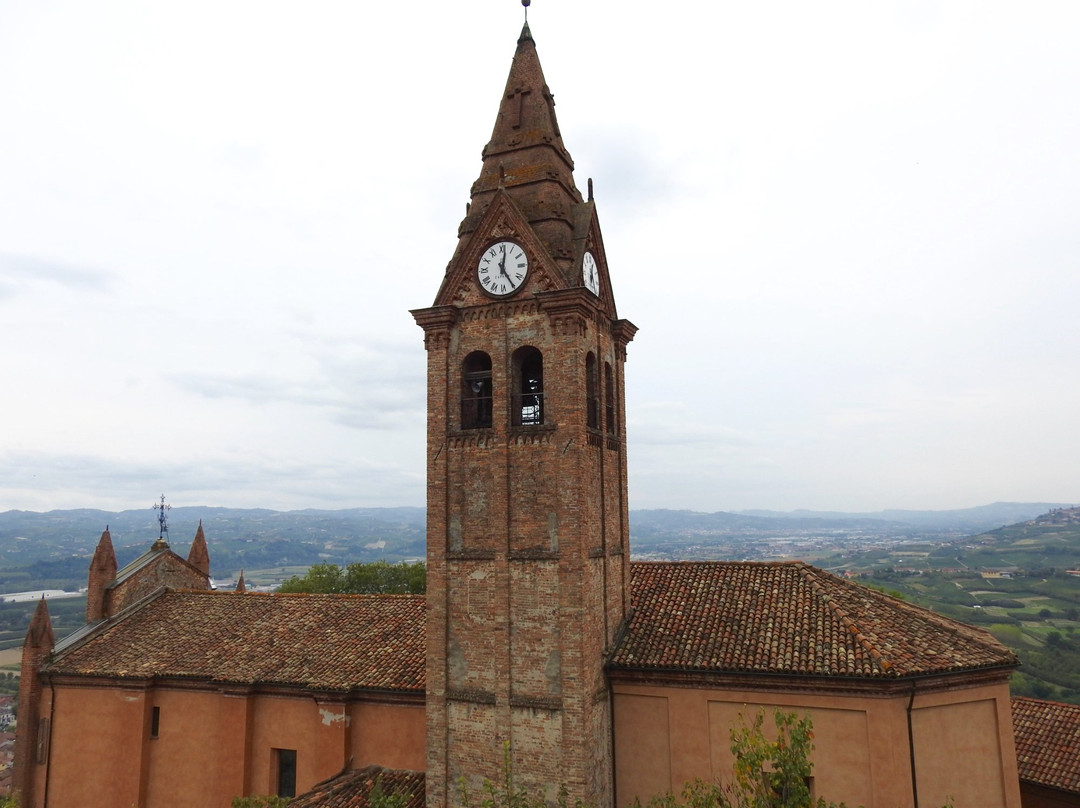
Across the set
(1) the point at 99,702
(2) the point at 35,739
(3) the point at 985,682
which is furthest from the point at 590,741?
(2) the point at 35,739

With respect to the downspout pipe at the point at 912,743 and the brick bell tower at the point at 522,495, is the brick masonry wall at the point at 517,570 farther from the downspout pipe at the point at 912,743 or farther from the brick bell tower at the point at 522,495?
the downspout pipe at the point at 912,743

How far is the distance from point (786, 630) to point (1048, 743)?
446 inches

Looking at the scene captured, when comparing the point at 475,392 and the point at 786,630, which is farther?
the point at 475,392

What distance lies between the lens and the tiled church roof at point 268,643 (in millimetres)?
21953

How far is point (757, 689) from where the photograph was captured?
709 inches

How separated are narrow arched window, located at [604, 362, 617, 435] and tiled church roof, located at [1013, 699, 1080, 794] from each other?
48.6 ft

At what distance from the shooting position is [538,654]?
18219 millimetres

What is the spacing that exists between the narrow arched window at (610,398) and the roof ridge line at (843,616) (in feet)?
22.7

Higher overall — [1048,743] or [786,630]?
[786,630]

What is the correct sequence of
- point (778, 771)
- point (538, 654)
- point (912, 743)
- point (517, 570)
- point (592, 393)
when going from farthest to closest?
point (592, 393) < point (517, 570) < point (538, 654) < point (912, 743) < point (778, 771)

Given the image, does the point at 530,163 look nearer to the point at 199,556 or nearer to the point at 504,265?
the point at 504,265

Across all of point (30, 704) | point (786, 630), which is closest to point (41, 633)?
point (30, 704)

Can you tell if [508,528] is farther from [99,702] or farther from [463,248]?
[99,702]

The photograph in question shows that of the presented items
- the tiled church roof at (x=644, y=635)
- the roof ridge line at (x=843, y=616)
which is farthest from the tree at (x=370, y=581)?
the roof ridge line at (x=843, y=616)
